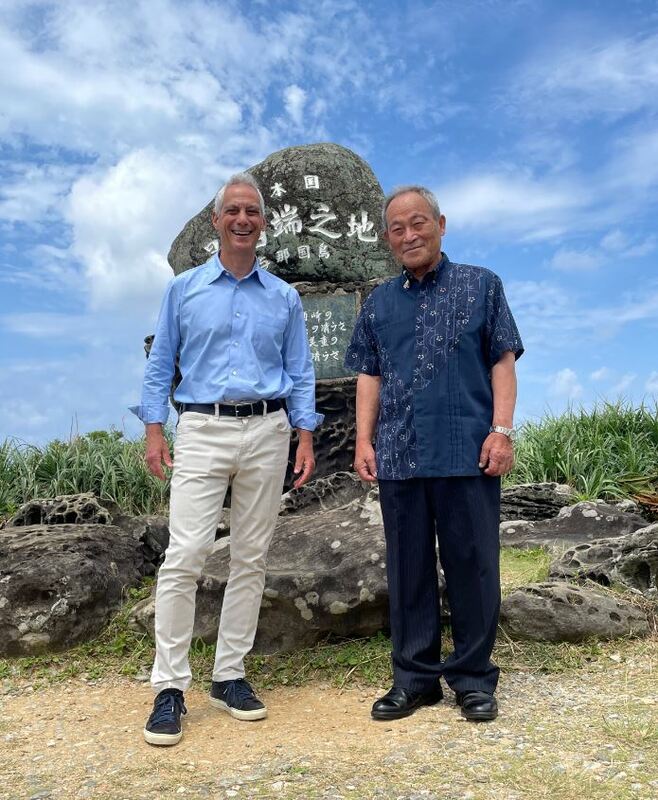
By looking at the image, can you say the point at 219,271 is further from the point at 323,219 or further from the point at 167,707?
the point at 323,219

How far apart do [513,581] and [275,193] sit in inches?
141

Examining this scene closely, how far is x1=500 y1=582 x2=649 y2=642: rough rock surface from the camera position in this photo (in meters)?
4.28

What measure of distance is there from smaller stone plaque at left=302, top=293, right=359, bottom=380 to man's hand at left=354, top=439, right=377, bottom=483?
9.16ft

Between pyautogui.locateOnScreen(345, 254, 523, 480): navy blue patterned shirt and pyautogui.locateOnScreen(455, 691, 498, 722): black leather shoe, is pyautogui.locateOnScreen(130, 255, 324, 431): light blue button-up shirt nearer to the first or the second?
pyautogui.locateOnScreen(345, 254, 523, 480): navy blue patterned shirt

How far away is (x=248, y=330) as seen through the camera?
368cm

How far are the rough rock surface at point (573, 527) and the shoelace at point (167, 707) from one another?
9.80 feet

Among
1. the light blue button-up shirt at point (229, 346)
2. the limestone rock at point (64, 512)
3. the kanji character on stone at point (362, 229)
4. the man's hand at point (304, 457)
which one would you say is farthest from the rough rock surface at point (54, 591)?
the kanji character on stone at point (362, 229)

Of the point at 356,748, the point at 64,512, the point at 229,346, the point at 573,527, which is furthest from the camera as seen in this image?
the point at 64,512

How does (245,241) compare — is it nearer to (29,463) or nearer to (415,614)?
(415,614)

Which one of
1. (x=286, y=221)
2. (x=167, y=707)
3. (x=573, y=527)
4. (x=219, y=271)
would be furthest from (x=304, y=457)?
(x=286, y=221)

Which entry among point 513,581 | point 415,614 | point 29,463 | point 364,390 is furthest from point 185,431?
point 29,463

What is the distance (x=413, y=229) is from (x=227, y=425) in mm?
1129

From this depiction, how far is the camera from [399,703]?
355cm

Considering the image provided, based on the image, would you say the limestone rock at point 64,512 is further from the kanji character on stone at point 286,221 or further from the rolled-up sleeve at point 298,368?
the rolled-up sleeve at point 298,368
